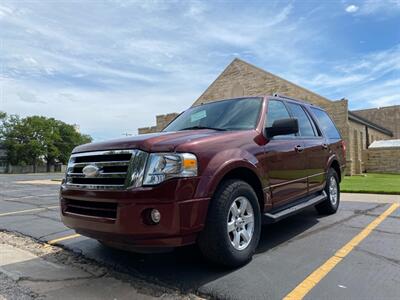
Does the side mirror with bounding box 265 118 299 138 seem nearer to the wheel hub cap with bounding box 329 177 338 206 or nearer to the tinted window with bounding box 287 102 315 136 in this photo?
the tinted window with bounding box 287 102 315 136

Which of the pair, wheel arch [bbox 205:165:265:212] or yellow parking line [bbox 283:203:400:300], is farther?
wheel arch [bbox 205:165:265:212]

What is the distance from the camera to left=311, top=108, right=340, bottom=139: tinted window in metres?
6.46

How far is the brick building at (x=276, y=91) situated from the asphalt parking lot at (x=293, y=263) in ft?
61.8

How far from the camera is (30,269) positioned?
4008 mm

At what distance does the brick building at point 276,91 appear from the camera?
933 inches

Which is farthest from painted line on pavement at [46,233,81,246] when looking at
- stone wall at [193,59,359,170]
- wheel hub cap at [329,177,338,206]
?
stone wall at [193,59,359,170]

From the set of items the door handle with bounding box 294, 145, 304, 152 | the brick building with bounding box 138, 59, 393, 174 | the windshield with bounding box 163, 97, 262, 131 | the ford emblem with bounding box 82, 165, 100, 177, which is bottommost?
the ford emblem with bounding box 82, 165, 100, 177

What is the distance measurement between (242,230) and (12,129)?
259 ft

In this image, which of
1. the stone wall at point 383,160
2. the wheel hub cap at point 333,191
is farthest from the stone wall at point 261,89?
the wheel hub cap at point 333,191

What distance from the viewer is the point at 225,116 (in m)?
4.69

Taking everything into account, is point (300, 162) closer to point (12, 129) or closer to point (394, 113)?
point (394, 113)

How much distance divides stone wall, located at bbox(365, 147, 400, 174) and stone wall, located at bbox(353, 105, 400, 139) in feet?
96.3

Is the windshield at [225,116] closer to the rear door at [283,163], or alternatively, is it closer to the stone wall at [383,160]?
the rear door at [283,163]

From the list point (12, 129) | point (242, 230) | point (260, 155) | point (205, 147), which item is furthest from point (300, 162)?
point (12, 129)
